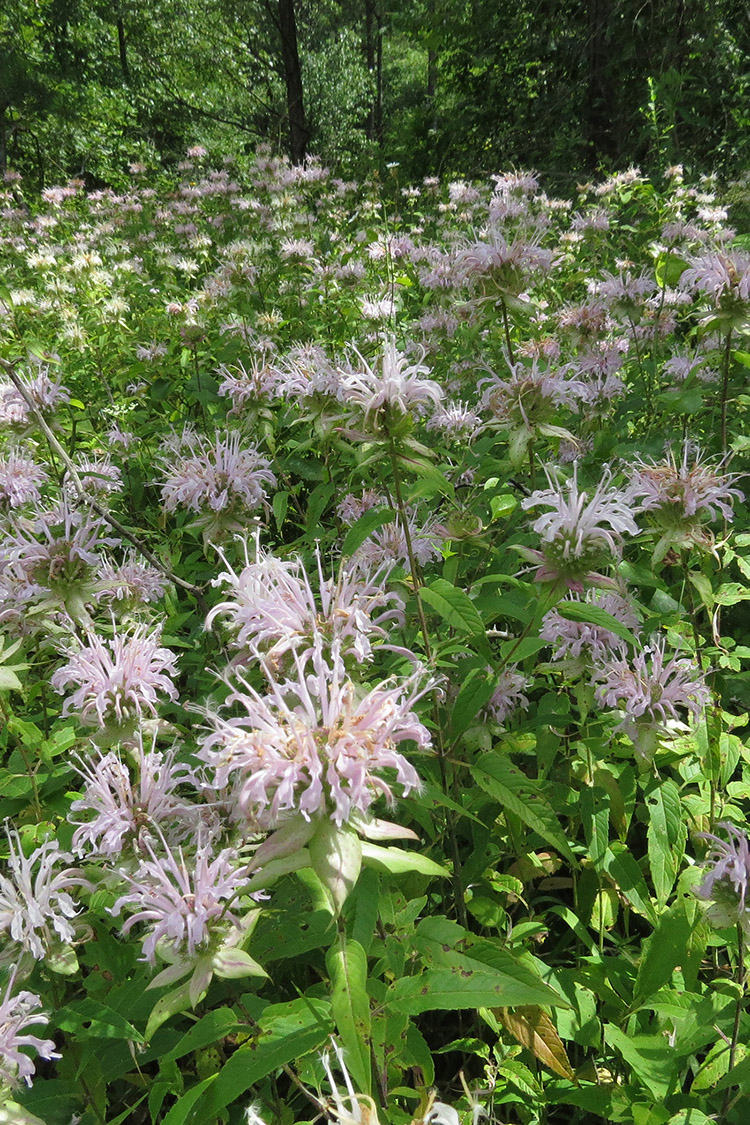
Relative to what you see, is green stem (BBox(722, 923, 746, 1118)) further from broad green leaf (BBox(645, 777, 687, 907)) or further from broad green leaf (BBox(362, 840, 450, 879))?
broad green leaf (BBox(362, 840, 450, 879))

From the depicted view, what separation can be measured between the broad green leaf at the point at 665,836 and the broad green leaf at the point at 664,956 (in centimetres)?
8

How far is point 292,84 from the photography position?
8727 millimetres

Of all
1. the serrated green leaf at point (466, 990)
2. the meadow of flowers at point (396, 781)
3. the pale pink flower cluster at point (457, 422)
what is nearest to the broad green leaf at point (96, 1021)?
the meadow of flowers at point (396, 781)

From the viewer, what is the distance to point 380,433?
1251 mm

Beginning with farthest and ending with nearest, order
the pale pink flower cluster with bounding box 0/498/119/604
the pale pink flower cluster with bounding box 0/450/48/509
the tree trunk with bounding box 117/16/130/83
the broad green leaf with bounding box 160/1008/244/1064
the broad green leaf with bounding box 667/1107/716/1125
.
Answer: the tree trunk with bounding box 117/16/130/83 < the pale pink flower cluster with bounding box 0/450/48/509 < the pale pink flower cluster with bounding box 0/498/119/604 < the broad green leaf with bounding box 667/1107/716/1125 < the broad green leaf with bounding box 160/1008/244/1064

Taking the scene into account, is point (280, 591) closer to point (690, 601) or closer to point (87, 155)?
point (690, 601)

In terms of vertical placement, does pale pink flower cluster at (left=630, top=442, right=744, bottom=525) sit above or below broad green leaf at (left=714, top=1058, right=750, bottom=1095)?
above

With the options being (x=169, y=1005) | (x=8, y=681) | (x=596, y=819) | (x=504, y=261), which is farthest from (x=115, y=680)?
(x=504, y=261)

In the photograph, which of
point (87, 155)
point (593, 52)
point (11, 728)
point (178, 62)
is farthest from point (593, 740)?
point (178, 62)

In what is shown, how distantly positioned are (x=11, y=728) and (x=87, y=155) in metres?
12.8

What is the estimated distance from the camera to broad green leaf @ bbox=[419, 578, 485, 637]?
1067mm

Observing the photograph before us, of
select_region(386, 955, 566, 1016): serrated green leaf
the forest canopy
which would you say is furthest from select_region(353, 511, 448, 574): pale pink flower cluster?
the forest canopy

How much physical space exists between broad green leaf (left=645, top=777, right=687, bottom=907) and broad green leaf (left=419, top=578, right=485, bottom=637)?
1.75ft

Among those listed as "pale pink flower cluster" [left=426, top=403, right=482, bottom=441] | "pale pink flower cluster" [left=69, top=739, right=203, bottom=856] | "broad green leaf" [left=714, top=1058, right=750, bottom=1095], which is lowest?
"broad green leaf" [left=714, top=1058, right=750, bottom=1095]
